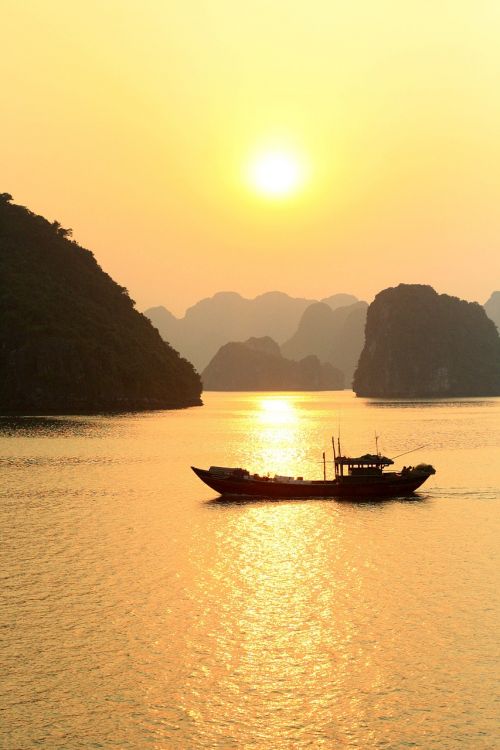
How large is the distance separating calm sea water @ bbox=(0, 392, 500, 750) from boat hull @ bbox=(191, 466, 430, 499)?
61.7 inches

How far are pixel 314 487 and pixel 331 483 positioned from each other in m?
1.58

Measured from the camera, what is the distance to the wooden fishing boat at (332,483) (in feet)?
202

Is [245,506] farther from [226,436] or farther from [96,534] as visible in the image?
[226,436]

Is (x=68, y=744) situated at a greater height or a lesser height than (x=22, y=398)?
lesser

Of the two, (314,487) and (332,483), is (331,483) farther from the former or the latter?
(314,487)

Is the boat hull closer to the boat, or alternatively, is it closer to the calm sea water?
the boat

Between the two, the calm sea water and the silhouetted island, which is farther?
the silhouetted island

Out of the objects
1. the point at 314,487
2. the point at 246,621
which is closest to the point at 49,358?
the point at 314,487

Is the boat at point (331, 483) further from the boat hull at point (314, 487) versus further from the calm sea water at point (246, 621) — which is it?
the calm sea water at point (246, 621)

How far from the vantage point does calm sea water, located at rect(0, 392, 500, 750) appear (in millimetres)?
20453

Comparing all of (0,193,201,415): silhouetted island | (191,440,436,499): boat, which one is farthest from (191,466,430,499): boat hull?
(0,193,201,415): silhouetted island

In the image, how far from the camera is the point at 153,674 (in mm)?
23703

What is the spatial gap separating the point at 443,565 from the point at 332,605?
10070mm

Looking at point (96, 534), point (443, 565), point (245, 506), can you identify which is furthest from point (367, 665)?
point (245, 506)
